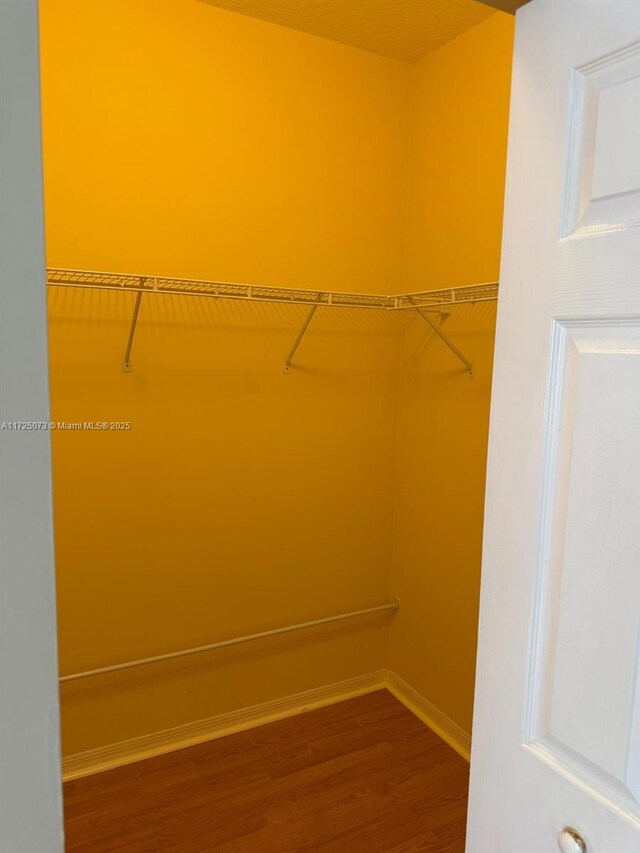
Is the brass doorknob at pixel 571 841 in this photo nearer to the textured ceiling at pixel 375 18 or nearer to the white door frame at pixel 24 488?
the white door frame at pixel 24 488

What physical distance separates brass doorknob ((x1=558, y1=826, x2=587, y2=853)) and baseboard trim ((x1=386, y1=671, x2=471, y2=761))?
1.67m

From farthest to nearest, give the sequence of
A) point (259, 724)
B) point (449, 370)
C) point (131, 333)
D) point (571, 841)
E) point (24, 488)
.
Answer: point (259, 724) < point (449, 370) < point (131, 333) < point (571, 841) < point (24, 488)

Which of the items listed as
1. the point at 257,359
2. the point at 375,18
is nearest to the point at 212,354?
the point at 257,359

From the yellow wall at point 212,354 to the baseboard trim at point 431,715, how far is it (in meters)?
0.26

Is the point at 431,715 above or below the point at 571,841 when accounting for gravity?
below

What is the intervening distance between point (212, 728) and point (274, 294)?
183 centimetres

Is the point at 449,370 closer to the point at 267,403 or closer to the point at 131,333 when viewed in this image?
the point at 267,403

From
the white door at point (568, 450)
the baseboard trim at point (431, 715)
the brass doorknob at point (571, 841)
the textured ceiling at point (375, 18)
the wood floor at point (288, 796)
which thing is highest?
the textured ceiling at point (375, 18)

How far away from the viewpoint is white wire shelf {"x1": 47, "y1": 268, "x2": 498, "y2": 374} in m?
1.94

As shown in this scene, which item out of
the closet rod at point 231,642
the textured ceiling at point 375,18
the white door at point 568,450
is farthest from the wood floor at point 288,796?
the textured ceiling at point 375,18

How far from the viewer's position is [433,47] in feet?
7.95

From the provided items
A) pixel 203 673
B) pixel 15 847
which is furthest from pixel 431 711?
pixel 15 847

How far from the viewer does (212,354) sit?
2.32 meters

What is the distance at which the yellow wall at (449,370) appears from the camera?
2.23 metres
